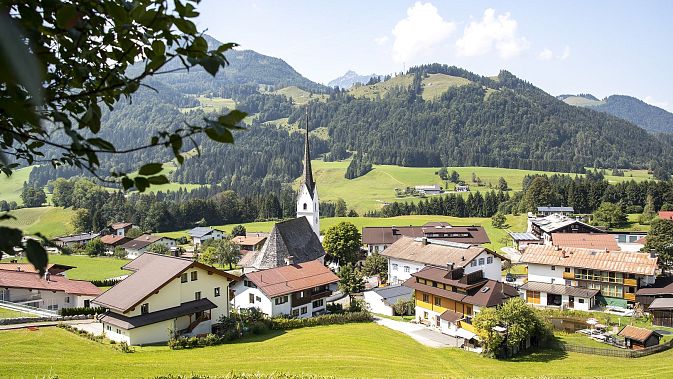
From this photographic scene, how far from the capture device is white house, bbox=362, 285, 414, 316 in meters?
42.8

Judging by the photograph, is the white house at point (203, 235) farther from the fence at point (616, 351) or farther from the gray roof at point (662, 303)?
the fence at point (616, 351)

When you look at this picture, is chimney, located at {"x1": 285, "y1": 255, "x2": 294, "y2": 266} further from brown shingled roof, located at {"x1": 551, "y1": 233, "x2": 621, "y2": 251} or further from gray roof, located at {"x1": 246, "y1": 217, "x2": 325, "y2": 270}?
brown shingled roof, located at {"x1": 551, "y1": 233, "x2": 621, "y2": 251}

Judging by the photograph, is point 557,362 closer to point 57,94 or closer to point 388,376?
point 388,376

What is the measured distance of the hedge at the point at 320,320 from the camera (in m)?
→ 33.8

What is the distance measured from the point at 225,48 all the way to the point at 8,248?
1548 mm

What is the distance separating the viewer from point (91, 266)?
63.3 meters

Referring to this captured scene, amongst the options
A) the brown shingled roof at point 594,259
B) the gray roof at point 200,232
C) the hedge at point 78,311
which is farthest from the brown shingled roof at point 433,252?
the gray roof at point 200,232

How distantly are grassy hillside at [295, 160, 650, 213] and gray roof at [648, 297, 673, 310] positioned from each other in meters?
98.7

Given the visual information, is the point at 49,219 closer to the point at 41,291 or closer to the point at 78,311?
the point at 41,291

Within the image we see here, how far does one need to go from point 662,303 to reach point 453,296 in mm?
15267

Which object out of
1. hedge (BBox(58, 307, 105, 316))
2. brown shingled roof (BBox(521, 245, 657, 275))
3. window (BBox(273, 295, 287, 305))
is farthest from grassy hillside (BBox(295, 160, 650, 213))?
hedge (BBox(58, 307, 105, 316))

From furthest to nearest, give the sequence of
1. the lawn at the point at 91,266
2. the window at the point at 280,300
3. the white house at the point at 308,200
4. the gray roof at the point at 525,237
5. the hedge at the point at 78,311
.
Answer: the gray roof at the point at 525,237 < the white house at the point at 308,200 < the lawn at the point at 91,266 < the window at the point at 280,300 < the hedge at the point at 78,311

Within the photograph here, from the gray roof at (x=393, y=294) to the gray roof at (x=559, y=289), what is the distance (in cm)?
1015

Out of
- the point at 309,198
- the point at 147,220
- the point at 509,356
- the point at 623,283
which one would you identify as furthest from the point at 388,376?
the point at 147,220
